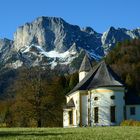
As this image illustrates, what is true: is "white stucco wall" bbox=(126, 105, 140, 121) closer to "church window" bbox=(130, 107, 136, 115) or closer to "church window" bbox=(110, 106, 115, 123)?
"church window" bbox=(130, 107, 136, 115)

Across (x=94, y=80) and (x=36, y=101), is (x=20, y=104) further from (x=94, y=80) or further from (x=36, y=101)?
(x=94, y=80)

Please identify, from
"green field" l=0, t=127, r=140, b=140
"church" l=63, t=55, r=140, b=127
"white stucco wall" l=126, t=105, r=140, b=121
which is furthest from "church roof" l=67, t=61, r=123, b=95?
"green field" l=0, t=127, r=140, b=140

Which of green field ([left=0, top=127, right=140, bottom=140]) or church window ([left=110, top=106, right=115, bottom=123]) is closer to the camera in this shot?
green field ([left=0, top=127, right=140, bottom=140])

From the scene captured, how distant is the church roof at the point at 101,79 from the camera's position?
67500mm

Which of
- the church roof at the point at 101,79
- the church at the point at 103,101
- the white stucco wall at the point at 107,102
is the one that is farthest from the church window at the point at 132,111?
the church roof at the point at 101,79

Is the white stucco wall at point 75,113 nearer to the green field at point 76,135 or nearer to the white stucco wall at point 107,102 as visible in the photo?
the white stucco wall at point 107,102

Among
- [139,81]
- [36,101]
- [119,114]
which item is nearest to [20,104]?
[36,101]

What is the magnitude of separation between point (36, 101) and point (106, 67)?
11505mm

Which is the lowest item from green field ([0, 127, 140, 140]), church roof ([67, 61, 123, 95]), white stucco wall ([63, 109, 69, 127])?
green field ([0, 127, 140, 140])

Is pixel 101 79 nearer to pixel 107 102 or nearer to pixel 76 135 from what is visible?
pixel 107 102

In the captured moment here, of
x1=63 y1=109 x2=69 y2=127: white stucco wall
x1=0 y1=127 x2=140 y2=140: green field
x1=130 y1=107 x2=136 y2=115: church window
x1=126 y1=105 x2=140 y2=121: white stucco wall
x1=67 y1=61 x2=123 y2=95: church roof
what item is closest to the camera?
x1=0 y1=127 x2=140 y2=140: green field

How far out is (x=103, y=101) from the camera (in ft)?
222

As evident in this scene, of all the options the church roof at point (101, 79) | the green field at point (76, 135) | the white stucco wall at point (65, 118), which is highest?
the church roof at point (101, 79)

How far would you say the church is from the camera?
221ft
